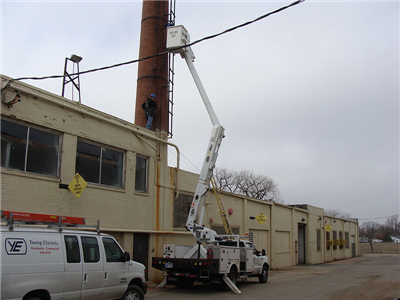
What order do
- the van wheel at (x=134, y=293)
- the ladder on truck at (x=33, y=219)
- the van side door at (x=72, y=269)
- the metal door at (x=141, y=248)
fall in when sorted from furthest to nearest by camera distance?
the metal door at (x=141, y=248)
the van wheel at (x=134, y=293)
the van side door at (x=72, y=269)
the ladder on truck at (x=33, y=219)

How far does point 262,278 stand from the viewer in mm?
17547

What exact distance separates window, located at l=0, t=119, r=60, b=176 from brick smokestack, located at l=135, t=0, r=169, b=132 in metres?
6.89

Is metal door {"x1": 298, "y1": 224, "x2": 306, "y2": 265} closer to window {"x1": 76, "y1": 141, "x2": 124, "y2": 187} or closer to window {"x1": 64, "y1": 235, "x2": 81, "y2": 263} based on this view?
window {"x1": 76, "y1": 141, "x2": 124, "y2": 187}

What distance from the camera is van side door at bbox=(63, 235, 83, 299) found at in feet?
26.4

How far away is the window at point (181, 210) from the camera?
1808 cm

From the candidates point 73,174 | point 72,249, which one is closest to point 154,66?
point 73,174

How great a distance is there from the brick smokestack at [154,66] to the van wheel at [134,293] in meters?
10.2

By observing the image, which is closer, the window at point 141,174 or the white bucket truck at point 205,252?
the white bucket truck at point 205,252

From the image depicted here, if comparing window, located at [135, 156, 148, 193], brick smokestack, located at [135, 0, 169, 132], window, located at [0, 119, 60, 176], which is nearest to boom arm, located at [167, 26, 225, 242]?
window, located at [135, 156, 148, 193]

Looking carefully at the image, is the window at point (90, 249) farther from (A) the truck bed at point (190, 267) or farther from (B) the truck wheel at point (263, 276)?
(B) the truck wheel at point (263, 276)

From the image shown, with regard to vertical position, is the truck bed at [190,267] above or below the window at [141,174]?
below

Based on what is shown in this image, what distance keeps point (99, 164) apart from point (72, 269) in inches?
263

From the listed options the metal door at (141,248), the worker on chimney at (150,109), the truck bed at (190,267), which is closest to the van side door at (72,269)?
the truck bed at (190,267)

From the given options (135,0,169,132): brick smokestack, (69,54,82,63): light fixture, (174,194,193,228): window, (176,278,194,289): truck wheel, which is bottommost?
(176,278,194,289): truck wheel
